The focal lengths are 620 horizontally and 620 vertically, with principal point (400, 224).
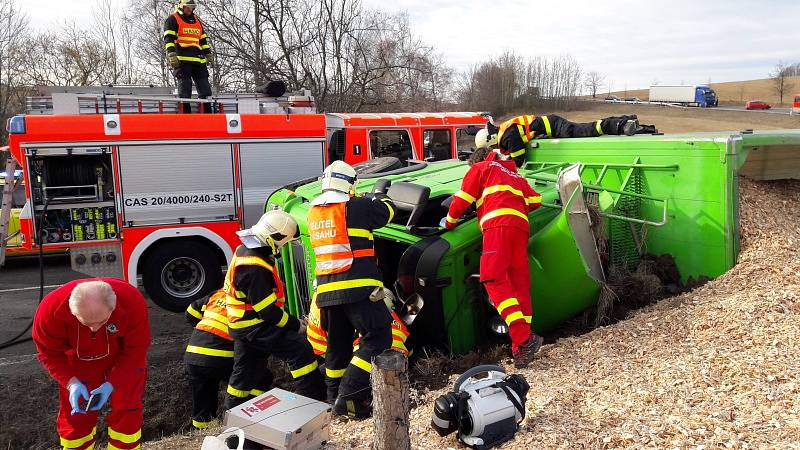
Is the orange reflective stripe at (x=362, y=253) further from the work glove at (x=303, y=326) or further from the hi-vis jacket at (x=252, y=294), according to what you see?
the work glove at (x=303, y=326)

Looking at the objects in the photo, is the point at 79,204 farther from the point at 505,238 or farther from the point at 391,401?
the point at 391,401

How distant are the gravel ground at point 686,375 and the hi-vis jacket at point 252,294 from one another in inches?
30.7

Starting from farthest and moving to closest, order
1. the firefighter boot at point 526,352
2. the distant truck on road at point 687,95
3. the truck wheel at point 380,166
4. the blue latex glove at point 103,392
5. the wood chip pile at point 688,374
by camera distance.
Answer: the distant truck on road at point 687,95
the truck wheel at point 380,166
the firefighter boot at point 526,352
the blue latex glove at point 103,392
the wood chip pile at point 688,374

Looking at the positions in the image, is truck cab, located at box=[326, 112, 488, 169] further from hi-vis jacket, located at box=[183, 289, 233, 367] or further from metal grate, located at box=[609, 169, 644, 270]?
hi-vis jacket, located at box=[183, 289, 233, 367]

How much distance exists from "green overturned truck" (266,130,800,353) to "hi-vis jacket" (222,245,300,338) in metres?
0.93

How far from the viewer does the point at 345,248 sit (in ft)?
13.5

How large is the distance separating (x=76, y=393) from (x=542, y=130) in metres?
5.22

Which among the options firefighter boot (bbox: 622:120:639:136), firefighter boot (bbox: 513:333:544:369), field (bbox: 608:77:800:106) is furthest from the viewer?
field (bbox: 608:77:800:106)

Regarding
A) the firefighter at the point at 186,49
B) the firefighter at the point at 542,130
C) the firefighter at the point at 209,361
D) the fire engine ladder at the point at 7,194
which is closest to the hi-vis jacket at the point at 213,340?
the firefighter at the point at 209,361

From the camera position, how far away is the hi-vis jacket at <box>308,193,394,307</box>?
4.07 m

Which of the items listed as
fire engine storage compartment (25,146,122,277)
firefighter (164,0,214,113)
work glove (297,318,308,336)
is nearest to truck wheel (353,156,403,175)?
work glove (297,318,308,336)

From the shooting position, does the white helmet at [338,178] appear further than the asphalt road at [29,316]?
No

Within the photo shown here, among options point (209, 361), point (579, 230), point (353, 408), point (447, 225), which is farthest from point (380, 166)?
Result: point (353, 408)

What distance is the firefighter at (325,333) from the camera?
14.7 feet
